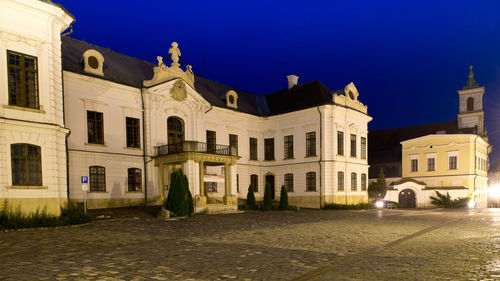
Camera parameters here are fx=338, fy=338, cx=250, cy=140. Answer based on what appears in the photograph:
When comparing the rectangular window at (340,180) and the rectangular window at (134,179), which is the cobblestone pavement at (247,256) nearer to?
the rectangular window at (134,179)

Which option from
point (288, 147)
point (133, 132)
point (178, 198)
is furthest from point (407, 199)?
point (133, 132)

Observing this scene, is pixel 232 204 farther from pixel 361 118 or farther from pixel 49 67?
pixel 361 118

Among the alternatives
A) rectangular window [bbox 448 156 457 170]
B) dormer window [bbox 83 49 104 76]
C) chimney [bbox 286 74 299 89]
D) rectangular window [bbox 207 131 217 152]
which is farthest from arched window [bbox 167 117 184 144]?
rectangular window [bbox 448 156 457 170]

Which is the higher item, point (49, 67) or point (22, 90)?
point (49, 67)

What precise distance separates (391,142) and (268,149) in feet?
83.5

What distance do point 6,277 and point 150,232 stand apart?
275 inches

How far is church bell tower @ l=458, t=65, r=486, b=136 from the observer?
170 feet

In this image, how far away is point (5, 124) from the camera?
47.1 ft

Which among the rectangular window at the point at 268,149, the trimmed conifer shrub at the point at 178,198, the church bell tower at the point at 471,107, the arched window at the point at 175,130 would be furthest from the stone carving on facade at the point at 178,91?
the church bell tower at the point at 471,107

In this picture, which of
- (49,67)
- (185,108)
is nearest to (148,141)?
(185,108)

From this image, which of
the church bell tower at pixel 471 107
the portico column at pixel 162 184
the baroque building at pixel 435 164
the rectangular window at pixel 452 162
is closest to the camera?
the portico column at pixel 162 184

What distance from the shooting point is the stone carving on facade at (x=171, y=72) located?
26.0 metres

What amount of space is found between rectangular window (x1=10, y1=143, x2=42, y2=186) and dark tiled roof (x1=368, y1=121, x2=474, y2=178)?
42.0m

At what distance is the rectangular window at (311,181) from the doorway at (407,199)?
1313 centimetres
